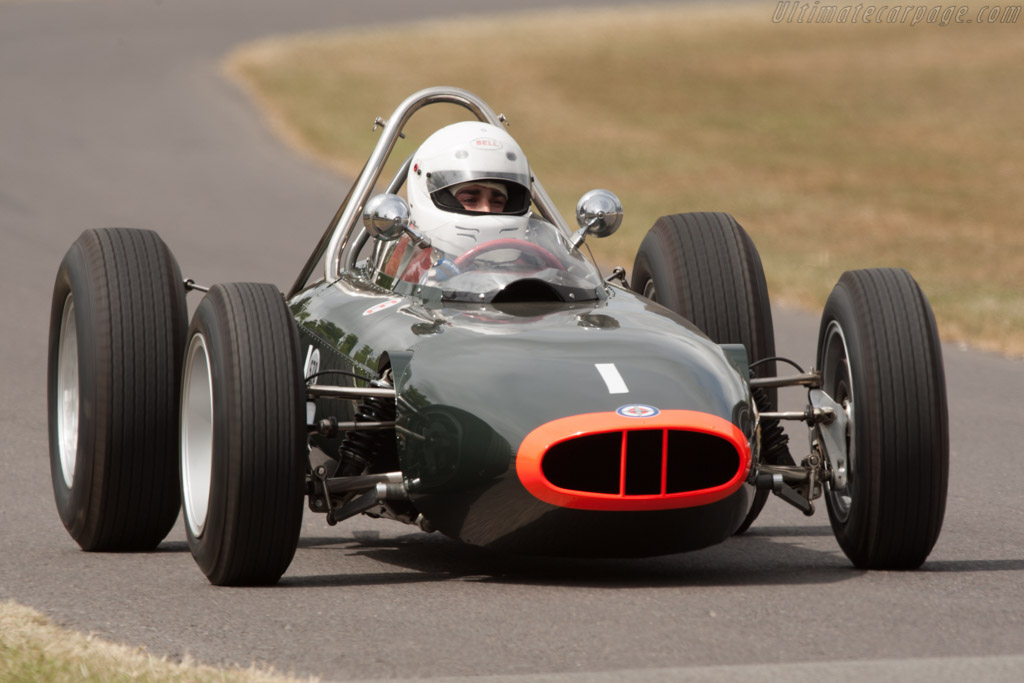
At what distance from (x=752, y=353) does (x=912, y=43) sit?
138 feet

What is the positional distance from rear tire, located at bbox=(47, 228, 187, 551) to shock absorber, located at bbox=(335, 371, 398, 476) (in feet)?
2.68

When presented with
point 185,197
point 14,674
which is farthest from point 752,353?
point 185,197

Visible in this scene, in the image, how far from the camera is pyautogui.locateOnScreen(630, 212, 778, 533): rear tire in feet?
25.4

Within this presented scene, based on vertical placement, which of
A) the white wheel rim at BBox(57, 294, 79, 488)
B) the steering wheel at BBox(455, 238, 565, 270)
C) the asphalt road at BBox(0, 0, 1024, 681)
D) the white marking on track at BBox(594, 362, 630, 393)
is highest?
the steering wheel at BBox(455, 238, 565, 270)

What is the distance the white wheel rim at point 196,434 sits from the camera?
664 centimetres

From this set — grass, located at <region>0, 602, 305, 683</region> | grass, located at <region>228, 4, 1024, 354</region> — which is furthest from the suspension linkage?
grass, located at <region>228, 4, 1024, 354</region>

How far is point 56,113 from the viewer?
32.5 m

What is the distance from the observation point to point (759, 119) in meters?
36.3

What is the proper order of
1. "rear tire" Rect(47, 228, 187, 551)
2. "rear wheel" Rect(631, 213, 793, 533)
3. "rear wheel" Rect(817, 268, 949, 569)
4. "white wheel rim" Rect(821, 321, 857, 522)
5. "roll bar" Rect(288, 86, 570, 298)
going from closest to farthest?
"rear wheel" Rect(817, 268, 949, 569)
"white wheel rim" Rect(821, 321, 857, 522)
"rear tire" Rect(47, 228, 187, 551)
"rear wheel" Rect(631, 213, 793, 533)
"roll bar" Rect(288, 86, 570, 298)

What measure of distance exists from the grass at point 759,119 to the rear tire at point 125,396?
8889 mm

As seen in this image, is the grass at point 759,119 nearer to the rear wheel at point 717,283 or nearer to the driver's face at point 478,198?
the rear wheel at point 717,283

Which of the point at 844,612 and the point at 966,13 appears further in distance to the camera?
the point at 966,13

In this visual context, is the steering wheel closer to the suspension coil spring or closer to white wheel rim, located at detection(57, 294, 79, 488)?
the suspension coil spring

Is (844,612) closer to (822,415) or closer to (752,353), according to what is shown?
(822,415)
